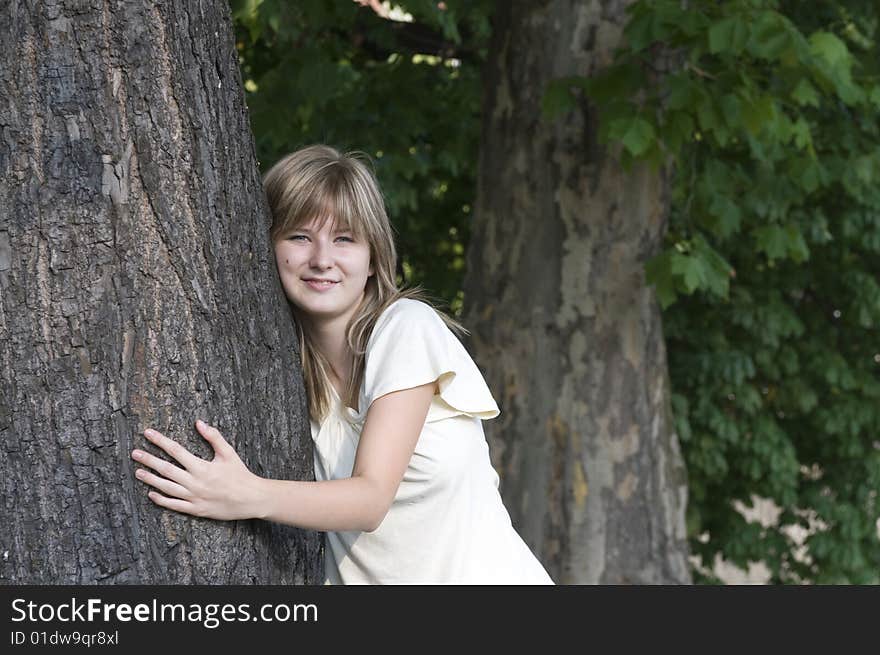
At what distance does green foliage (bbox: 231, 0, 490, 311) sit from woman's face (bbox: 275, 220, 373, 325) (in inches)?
103

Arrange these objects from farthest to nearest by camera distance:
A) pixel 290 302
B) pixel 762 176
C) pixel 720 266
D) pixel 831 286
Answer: pixel 831 286, pixel 762 176, pixel 720 266, pixel 290 302

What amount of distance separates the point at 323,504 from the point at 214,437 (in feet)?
0.82

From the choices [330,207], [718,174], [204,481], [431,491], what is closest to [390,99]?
[718,174]

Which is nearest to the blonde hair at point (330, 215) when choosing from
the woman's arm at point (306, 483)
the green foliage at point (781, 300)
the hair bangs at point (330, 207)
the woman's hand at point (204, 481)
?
the hair bangs at point (330, 207)

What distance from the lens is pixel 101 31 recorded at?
6.47 feet

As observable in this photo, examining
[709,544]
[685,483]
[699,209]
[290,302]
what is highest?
[699,209]

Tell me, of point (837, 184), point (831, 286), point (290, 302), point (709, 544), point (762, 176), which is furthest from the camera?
point (709, 544)

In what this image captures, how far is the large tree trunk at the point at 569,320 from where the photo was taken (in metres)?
5.28

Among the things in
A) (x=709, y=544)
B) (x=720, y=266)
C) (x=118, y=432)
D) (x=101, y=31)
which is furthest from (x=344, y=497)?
(x=709, y=544)

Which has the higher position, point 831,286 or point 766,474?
point 831,286

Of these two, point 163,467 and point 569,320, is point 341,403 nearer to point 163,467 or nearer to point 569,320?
point 163,467

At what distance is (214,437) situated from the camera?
2.06 metres

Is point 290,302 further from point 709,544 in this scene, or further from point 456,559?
point 709,544

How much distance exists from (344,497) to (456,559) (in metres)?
0.45
